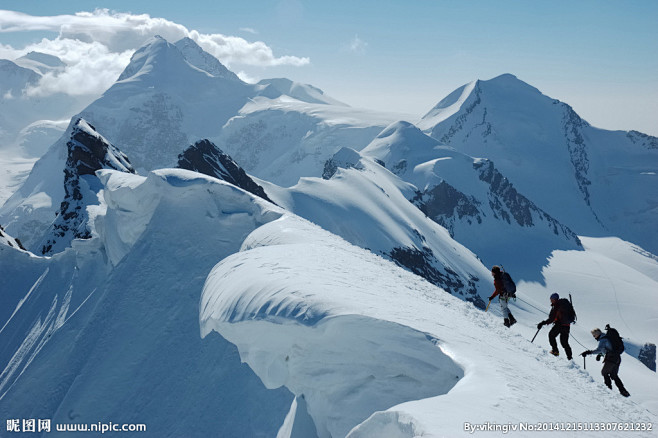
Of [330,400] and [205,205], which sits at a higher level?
[205,205]

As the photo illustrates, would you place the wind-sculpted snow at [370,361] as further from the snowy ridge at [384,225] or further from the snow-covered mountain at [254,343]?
the snowy ridge at [384,225]

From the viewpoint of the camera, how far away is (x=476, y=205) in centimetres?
13950

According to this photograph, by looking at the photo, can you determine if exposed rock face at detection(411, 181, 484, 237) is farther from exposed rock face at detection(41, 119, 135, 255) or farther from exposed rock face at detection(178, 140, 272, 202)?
exposed rock face at detection(41, 119, 135, 255)

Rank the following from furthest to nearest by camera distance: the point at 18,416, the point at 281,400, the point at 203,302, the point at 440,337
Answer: the point at 18,416 < the point at 281,400 < the point at 203,302 < the point at 440,337

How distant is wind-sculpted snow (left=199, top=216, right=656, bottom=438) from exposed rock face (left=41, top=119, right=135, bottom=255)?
3172cm

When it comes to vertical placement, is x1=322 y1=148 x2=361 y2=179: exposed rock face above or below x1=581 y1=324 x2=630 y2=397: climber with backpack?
above

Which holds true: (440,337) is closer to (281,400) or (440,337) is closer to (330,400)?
(330,400)

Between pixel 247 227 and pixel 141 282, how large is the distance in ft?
12.0

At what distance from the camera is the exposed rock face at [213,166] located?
5541cm

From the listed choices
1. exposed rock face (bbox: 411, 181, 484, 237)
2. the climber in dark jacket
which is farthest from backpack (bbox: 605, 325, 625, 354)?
exposed rock face (bbox: 411, 181, 484, 237)

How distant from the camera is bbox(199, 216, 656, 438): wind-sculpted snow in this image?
5.93 meters

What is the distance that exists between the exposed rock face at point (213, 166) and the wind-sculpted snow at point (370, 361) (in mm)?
46702

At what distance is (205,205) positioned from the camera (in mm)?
16250

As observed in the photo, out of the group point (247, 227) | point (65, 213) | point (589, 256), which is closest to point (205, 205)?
point (247, 227)
